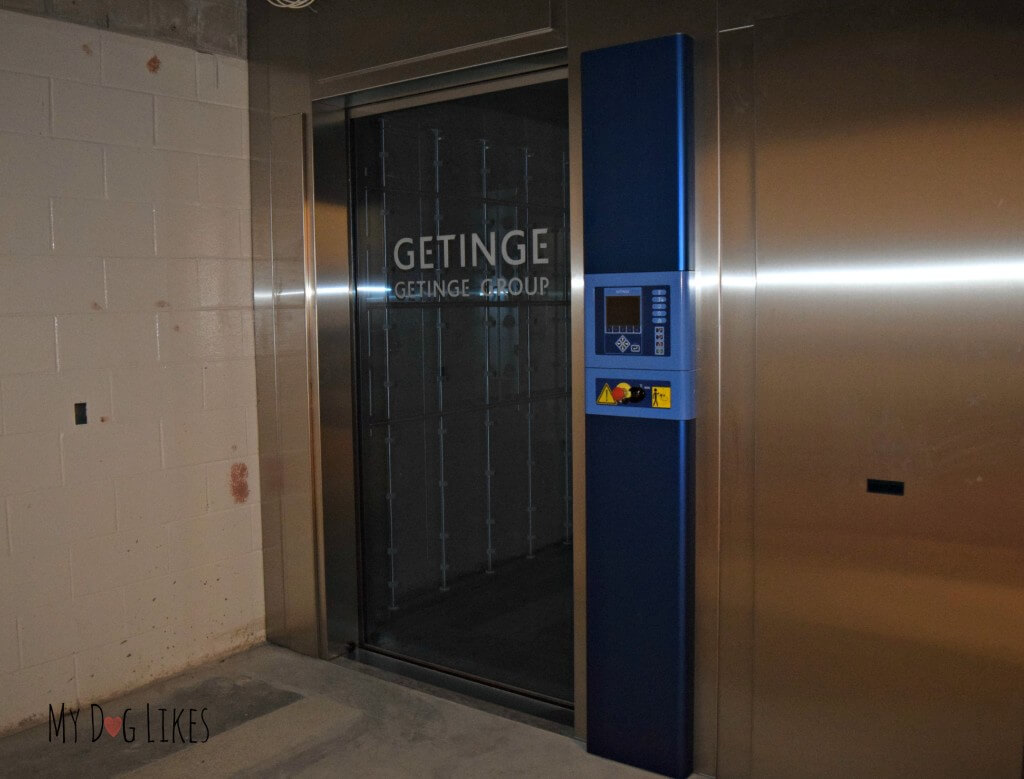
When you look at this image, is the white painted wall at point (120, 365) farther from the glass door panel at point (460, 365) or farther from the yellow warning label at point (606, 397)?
the yellow warning label at point (606, 397)

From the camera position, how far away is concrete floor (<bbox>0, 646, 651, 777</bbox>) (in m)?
3.07

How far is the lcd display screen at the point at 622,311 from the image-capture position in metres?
2.90

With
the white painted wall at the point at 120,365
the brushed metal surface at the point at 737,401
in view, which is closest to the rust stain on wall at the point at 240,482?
the white painted wall at the point at 120,365

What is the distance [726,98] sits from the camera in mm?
2783

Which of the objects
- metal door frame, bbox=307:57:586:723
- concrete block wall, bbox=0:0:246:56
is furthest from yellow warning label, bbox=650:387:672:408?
concrete block wall, bbox=0:0:246:56

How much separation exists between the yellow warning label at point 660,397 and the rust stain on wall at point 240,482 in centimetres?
201

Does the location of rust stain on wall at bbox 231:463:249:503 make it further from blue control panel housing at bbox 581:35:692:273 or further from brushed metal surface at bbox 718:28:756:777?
brushed metal surface at bbox 718:28:756:777

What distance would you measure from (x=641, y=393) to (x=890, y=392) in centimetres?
71

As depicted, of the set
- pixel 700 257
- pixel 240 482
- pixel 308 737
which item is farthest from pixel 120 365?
pixel 700 257

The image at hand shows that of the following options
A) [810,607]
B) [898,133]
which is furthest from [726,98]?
[810,607]

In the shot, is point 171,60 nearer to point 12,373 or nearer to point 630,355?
point 12,373

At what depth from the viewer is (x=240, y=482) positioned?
13.5ft

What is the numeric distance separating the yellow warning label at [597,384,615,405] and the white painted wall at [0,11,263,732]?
181cm

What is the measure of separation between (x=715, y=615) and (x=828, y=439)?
0.66 metres
